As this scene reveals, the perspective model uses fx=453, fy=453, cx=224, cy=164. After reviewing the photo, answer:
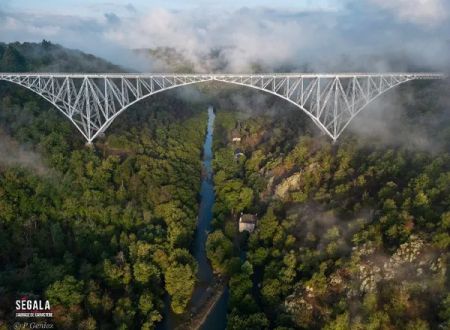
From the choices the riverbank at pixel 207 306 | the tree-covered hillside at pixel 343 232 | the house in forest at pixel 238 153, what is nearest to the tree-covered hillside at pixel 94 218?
the riverbank at pixel 207 306

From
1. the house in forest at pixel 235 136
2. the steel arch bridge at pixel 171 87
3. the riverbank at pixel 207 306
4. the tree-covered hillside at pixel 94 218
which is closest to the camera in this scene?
the tree-covered hillside at pixel 94 218

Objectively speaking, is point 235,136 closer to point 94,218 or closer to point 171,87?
point 171,87

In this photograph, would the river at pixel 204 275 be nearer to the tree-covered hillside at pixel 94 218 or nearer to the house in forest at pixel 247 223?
the tree-covered hillside at pixel 94 218

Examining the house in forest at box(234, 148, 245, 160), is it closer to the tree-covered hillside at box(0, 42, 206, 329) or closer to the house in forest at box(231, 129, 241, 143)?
the house in forest at box(231, 129, 241, 143)

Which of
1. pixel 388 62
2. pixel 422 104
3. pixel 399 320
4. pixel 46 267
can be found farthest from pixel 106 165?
pixel 388 62

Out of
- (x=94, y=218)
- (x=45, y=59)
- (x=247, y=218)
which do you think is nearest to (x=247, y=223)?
(x=247, y=218)
